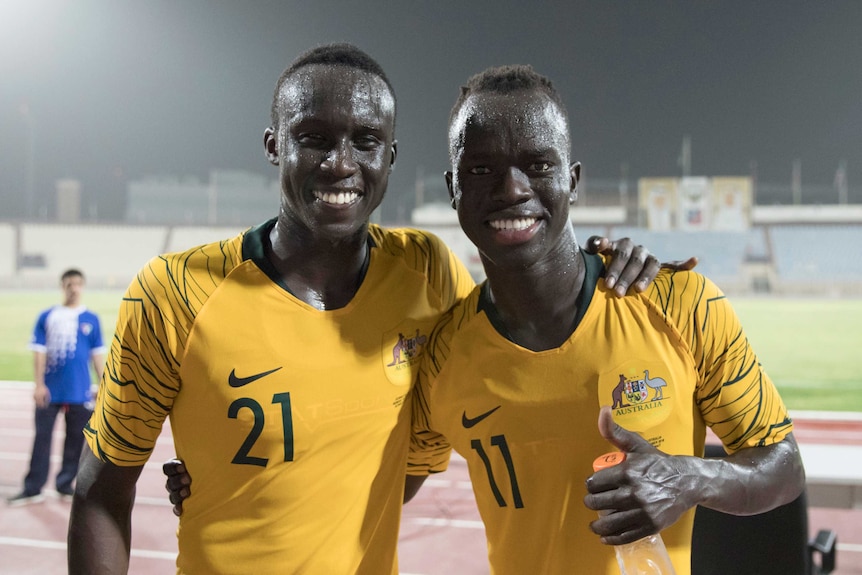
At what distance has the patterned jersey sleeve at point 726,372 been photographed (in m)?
1.41

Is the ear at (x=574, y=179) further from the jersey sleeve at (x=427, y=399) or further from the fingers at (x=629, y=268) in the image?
the jersey sleeve at (x=427, y=399)

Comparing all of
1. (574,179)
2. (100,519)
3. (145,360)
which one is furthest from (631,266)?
(100,519)

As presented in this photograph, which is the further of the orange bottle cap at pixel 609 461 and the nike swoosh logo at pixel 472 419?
the nike swoosh logo at pixel 472 419

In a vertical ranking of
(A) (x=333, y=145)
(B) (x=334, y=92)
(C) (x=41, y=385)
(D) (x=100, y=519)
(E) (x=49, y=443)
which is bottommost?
(E) (x=49, y=443)

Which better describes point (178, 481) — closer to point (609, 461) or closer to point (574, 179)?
point (609, 461)

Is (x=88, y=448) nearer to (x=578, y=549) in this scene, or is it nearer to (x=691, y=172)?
(x=578, y=549)

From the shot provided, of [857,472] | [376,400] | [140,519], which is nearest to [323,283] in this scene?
[376,400]

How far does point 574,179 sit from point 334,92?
53cm

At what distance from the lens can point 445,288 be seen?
1829 millimetres

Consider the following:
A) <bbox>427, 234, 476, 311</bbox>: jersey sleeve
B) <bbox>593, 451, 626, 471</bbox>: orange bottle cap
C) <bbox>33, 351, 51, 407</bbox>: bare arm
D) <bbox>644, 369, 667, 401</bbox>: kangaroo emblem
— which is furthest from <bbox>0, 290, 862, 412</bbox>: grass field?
<bbox>593, 451, 626, 471</bbox>: orange bottle cap

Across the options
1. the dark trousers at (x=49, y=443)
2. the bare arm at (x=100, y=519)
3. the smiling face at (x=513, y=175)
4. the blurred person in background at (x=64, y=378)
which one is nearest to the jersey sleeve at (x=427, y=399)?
the smiling face at (x=513, y=175)

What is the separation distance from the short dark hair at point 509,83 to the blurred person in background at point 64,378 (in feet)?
15.2

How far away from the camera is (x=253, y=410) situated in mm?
1475

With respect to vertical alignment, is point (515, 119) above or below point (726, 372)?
above
